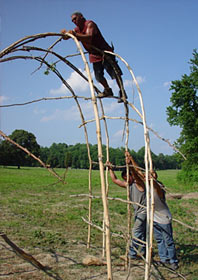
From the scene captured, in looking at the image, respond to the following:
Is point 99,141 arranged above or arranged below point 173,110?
below

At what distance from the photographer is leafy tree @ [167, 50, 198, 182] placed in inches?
773

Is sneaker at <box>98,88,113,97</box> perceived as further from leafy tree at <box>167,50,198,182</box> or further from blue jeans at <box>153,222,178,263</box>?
leafy tree at <box>167,50,198,182</box>

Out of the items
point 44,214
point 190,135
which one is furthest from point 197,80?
point 44,214

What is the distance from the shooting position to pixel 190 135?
2025 cm

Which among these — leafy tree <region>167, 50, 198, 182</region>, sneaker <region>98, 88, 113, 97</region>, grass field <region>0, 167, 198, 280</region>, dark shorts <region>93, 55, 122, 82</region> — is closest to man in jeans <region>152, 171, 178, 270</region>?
grass field <region>0, 167, 198, 280</region>

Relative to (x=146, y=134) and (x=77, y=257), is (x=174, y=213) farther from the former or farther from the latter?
(x=146, y=134)

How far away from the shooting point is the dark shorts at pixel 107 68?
128 inches

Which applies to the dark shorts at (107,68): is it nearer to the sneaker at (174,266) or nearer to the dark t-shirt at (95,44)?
the dark t-shirt at (95,44)

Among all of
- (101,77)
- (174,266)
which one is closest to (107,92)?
(101,77)

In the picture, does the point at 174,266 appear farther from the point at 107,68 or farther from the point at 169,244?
the point at 107,68

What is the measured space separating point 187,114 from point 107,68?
57.0ft

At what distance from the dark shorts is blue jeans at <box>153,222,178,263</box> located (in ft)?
7.80

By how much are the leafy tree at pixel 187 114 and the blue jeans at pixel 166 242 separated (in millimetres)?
15828

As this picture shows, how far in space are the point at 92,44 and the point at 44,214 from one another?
20.9 ft
